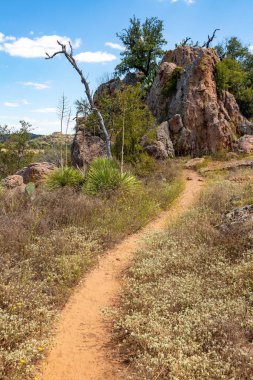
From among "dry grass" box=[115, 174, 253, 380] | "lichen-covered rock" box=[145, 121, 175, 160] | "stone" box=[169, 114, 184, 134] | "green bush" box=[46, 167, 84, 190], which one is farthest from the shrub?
"dry grass" box=[115, 174, 253, 380]

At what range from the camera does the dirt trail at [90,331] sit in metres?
5.27

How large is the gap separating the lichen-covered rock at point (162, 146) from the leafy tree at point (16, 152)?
1439cm

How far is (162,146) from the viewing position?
24.4 meters

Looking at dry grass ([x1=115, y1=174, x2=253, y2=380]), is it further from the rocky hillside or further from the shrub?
the shrub

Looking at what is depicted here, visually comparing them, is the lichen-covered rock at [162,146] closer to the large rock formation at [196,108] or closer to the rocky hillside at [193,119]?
the rocky hillside at [193,119]

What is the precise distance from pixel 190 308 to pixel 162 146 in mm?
18806

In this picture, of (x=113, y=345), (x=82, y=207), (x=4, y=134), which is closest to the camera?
(x=113, y=345)

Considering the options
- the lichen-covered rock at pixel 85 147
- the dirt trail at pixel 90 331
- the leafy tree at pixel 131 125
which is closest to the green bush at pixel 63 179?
the leafy tree at pixel 131 125

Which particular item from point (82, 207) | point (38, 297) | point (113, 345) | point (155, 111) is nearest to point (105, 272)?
point (38, 297)

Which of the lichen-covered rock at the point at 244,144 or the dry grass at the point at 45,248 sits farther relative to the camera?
the lichen-covered rock at the point at 244,144

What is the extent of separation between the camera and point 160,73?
30828 millimetres

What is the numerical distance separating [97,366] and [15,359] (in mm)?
1243

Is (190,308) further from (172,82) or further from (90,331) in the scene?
(172,82)

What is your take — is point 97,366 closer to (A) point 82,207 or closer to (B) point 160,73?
(A) point 82,207
